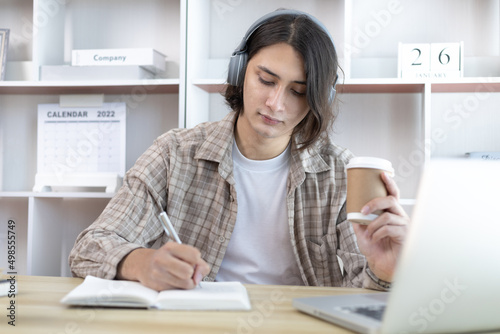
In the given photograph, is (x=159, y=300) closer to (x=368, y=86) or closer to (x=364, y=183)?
(x=364, y=183)

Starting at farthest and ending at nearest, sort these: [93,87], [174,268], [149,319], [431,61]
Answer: [93,87] → [431,61] → [174,268] → [149,319]

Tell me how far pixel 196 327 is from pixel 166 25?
1985mm

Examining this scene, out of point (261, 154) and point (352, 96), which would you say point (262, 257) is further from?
point (352, 96)

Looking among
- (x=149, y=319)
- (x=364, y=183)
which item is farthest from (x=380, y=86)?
(x=149, y=319)

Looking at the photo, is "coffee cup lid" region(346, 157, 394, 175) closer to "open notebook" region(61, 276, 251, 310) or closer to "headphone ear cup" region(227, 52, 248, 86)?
"open notebook" region(61, 276, 251, 310)

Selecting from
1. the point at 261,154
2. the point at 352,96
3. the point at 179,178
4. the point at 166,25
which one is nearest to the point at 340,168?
the point at 261,154

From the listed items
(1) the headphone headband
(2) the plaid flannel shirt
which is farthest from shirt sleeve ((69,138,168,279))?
(1) the headphone headband

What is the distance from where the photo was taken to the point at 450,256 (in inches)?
23.2

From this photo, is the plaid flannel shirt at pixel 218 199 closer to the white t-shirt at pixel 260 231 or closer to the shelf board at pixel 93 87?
the white t-shirt at pixel 260 231

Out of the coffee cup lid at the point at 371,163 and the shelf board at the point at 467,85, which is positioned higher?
the shelf board at the point at 467,85

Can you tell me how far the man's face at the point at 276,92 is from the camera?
56.9 inches

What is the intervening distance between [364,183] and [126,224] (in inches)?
26.4

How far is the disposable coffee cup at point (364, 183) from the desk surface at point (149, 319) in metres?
0.20

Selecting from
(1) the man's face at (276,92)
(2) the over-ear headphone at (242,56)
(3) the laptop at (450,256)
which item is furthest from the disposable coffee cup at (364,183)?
(2) the over-ear headphone at (242,56)
